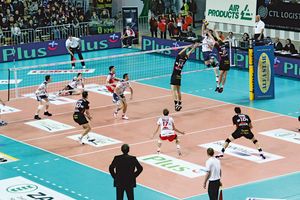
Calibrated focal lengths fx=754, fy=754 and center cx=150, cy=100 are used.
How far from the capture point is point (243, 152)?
2745 centimetres

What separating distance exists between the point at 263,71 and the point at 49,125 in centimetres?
1040

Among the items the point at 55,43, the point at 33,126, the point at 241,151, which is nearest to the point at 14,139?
the point at 33,126

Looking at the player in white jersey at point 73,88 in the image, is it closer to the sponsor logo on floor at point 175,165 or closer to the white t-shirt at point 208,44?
the white t-shirt at point 208,44

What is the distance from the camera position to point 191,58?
1799 inches

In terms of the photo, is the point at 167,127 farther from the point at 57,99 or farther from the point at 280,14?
the point at 280,14

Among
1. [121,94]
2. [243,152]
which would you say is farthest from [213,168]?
[121,94]

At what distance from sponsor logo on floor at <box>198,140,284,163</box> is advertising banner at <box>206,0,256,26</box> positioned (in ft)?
61.0

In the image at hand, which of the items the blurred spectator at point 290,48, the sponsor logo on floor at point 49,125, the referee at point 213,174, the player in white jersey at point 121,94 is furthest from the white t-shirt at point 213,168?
the blurred spectator at point 290,48

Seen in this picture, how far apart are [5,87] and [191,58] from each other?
11884 mm

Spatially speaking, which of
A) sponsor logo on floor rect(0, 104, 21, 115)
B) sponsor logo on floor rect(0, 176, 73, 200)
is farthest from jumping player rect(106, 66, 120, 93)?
sponsor logo on floor rect(0, 176, 73, 200)

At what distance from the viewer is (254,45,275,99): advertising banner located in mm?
35031

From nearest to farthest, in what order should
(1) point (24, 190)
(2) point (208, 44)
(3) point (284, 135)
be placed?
(1) point (24, 190)
(3) point (284, 135)
(2) point (208, 44)

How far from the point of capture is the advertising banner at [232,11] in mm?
45688

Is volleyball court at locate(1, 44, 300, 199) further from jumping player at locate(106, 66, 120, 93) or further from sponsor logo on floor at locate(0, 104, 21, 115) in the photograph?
jumping player at locate(106, 66, 120, 93)
